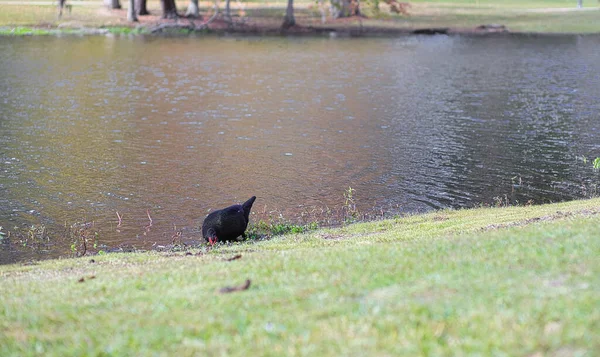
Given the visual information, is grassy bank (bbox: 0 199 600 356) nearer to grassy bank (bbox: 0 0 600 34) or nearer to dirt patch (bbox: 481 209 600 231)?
dirt patch (bbox: 481 209 600 231)

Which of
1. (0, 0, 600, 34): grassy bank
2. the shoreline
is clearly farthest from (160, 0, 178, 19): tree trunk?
the shoreline

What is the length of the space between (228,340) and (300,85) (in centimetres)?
3005

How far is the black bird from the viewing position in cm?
1338

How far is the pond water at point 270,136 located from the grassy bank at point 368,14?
17042 mm

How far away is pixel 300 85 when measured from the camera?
3534 centimetres

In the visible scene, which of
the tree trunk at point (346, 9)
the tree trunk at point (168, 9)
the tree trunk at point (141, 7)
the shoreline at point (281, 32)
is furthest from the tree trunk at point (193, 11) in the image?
the tree trunk at point (346, 9)

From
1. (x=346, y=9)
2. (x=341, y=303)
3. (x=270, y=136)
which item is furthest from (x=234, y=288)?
(x=346, y=9)

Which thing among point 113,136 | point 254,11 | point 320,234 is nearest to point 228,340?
point 320,234

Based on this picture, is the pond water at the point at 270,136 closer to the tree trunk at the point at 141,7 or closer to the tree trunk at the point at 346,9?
the tree trunk at the point at 141,7

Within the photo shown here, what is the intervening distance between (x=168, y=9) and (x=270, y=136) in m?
45.3

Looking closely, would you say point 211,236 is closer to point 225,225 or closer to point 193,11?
point 225,225

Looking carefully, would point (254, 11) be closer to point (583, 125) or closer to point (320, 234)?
point (583, 125)

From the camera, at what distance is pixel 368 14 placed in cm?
7200

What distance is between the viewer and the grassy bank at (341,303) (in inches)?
220
